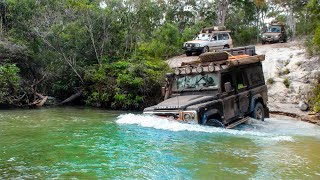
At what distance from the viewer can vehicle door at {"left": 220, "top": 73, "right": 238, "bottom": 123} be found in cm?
1089

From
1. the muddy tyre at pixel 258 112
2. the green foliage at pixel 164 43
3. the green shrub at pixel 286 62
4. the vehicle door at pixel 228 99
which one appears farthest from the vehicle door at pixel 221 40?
the vehicle door at pixel 228 99

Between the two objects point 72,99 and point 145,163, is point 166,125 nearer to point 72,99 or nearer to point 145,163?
point 145,163

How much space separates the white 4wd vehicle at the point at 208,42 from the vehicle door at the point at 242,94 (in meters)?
10.8

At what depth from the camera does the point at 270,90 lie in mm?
17578

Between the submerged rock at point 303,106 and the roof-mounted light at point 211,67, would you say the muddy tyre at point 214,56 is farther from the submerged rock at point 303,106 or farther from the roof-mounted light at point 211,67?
the submerged rock at point 303,106

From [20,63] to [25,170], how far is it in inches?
564

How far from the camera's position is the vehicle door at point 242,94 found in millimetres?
11680

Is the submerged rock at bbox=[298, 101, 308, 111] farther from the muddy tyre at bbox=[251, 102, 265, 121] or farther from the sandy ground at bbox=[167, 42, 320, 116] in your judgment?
the muddy tyre at bbox=[251, 102, 265, 121]

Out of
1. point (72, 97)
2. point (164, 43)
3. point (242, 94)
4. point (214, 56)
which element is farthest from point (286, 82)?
point (72, 97)

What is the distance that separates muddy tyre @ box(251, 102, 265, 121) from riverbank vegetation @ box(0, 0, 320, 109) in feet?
19.7

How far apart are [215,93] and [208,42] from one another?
12.8 meters

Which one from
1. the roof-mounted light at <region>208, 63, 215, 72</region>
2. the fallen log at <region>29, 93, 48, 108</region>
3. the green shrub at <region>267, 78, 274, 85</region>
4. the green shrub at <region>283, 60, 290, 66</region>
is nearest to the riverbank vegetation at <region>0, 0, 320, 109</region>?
the fallen log at <region>29, 93, 48, 108</region>

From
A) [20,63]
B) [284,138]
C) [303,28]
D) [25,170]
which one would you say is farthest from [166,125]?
[303,28]

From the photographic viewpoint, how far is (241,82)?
481 inches
